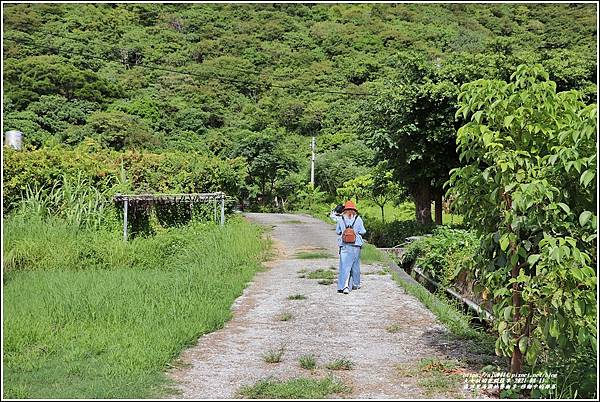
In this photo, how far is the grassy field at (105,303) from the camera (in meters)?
4.91

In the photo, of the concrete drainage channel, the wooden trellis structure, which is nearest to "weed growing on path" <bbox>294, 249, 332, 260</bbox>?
the concrete drainage channel

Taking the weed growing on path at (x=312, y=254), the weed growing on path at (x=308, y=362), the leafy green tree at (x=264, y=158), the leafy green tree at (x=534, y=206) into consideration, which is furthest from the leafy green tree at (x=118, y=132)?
the leafy green tree at (x=534, y=206)

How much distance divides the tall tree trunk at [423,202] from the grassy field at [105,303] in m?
6.64

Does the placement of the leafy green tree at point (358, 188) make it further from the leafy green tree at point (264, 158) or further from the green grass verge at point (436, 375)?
the green grass verge at point (436, 375)

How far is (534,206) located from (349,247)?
16.7 feet

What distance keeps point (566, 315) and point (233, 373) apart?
107 inches

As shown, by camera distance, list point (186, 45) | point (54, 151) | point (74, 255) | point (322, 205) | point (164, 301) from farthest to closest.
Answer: point (186, 45) < point (322, 205) < point (54, 151) < point (74, 255) < point (164, 301)

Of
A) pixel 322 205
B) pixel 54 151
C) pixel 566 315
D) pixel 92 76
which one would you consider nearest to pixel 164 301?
pixel 566 315

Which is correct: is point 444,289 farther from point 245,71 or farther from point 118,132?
point 245,71

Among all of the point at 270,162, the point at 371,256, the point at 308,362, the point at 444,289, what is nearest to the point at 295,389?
the point at 308,362

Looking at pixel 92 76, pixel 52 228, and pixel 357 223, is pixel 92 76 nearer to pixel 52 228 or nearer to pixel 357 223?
pixel 52 228

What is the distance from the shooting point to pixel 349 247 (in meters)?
9.18

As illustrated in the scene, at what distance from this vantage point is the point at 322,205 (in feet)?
112

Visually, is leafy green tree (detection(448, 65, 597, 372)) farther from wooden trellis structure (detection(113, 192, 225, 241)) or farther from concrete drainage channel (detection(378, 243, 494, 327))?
wooden trellis structure (detection(113, 192, 225, 241))
